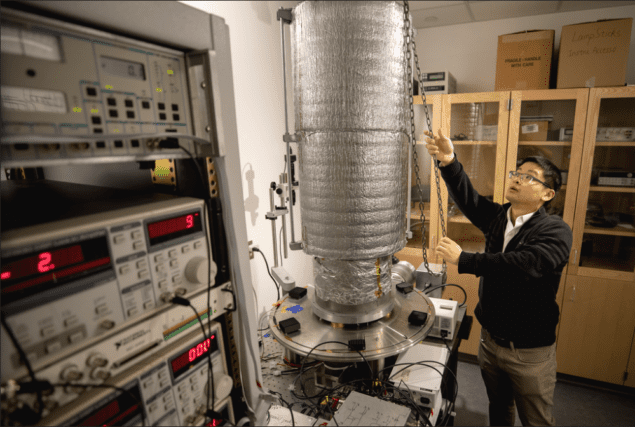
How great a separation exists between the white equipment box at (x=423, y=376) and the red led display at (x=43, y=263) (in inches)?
36.0

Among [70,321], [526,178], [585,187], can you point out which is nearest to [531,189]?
[526,178]

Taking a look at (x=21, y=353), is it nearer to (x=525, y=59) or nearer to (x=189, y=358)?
(x=189, y=358)

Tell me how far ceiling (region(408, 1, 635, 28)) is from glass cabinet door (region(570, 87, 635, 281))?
758mm

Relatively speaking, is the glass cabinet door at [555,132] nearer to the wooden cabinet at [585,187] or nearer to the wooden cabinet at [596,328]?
the wooden cabinet at [585,187]

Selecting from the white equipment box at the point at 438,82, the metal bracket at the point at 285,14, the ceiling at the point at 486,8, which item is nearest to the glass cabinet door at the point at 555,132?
the white equipment box at the point at 438,82

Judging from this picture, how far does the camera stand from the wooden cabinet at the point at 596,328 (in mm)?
2246

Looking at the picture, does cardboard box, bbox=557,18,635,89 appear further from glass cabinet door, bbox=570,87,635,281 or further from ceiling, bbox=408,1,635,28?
ceiling, bbox=408,1,635,28

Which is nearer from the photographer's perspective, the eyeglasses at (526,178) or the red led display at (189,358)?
the red led display at (189,358)

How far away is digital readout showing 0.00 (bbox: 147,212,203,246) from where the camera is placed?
0.54 meters

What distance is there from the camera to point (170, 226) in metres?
0.57

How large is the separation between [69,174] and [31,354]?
649 millimetres

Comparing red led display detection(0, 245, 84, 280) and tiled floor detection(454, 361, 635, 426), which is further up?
red led display detection(0, 245, 84, 280)

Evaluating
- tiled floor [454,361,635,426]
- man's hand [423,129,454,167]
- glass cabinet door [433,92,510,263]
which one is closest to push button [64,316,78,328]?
man's hand [423,129,454,167]

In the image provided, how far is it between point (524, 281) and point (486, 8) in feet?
6.76
